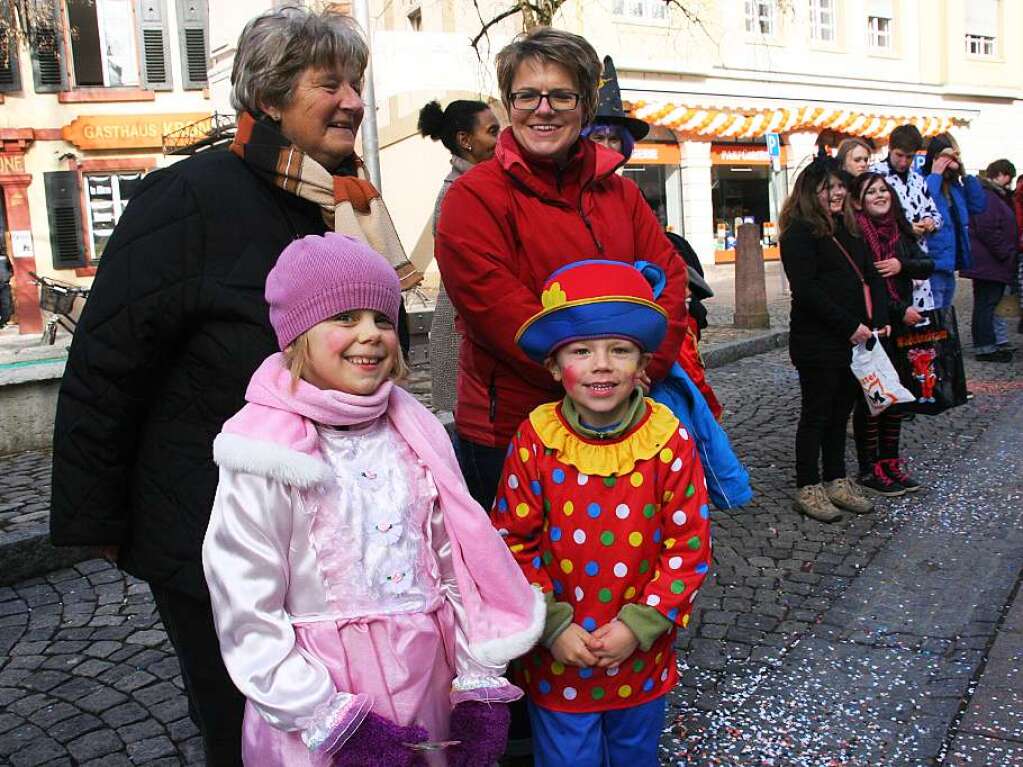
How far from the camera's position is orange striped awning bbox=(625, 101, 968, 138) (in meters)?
21.7

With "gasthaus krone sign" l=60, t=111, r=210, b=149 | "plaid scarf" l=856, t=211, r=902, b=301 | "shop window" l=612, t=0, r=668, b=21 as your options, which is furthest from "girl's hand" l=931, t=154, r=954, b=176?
"gasthaus krone sign" l=60, t=111, r=210, b=149

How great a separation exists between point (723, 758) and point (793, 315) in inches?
111

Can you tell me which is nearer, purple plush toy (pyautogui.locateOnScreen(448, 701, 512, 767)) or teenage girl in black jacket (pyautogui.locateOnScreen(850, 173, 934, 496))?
purple plush toy (pyautogui.locateOnScreen(448, 701, 512, 767))

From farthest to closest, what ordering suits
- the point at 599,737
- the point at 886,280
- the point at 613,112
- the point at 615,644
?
the point at 886,280 → the point at 613,112 → the point at 599,737 → the point at 615,644

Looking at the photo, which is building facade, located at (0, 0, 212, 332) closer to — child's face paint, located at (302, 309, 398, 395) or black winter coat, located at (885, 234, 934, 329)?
black winter coat, located at (885, 234, 934, 329)

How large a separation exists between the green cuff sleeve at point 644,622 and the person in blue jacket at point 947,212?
5587 millimetres

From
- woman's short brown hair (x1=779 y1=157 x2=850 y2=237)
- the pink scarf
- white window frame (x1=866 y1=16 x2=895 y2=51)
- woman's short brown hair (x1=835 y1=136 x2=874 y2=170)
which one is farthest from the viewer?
white window frame (x1=866 y1=16 x2=895 y2=51)

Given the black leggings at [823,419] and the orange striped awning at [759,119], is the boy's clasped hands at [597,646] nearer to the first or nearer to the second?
the black leggings at [823,419]

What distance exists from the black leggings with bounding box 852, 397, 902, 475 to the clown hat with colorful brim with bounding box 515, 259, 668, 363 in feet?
11.6

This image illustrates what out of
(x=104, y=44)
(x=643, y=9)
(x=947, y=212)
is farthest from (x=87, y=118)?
(x=947, y=212)

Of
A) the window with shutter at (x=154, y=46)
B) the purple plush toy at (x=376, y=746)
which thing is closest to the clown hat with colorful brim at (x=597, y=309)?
the purple plush toy at (x=376, y=746)

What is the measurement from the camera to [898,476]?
5.51m

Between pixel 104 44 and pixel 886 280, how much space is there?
20.3m

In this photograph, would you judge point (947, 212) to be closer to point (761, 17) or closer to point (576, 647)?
point (576, 647)
